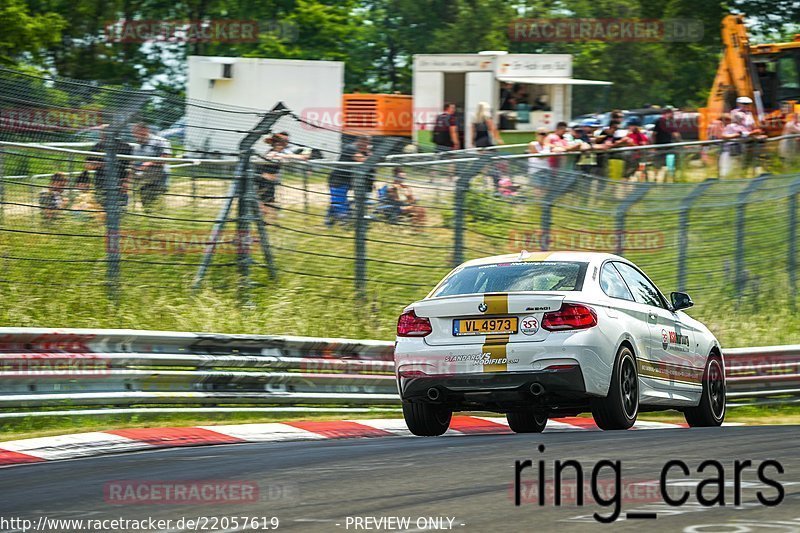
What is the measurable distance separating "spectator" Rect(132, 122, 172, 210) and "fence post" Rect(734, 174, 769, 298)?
8014mm

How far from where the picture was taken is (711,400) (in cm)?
1212

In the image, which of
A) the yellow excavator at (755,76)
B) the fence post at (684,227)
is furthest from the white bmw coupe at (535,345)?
the yellow excavator at (755,76)

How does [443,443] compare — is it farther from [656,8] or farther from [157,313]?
[656,8]

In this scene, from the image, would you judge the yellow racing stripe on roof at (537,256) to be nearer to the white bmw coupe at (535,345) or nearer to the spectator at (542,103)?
the white bmw coupe at (535,345)

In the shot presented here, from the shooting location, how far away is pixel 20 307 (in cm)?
1410

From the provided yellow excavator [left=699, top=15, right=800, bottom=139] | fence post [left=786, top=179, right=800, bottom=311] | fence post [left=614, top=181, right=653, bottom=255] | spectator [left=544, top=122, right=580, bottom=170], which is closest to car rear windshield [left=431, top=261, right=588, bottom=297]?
fence post [left=614, top=181, right=653, bottom=255]

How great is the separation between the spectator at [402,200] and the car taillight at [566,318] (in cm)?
598

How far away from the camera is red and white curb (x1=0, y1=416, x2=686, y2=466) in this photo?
10.1 m

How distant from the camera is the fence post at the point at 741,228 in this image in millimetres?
18984

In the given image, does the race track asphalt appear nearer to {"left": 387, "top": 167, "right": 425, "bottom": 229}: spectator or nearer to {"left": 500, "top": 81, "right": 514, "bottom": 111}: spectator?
{"left": 387, "top": 167, "right": 425, "bottom": 229}: spectator

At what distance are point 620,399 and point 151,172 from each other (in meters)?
6.52

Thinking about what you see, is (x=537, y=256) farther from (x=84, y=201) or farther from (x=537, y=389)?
(x=84, y=201)

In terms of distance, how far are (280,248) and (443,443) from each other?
599 cm

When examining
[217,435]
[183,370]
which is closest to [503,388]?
[217,435]
